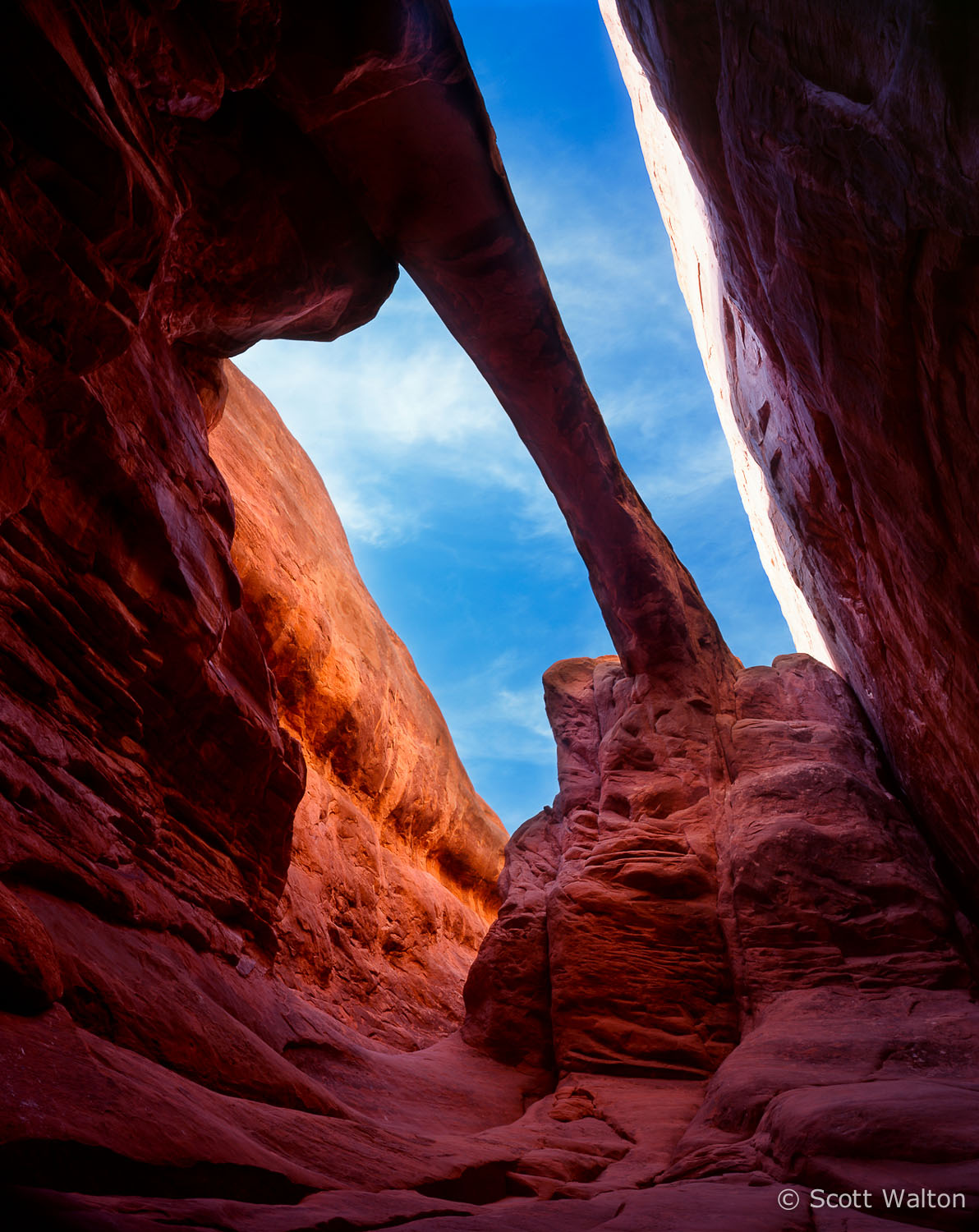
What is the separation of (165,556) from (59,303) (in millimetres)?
2766

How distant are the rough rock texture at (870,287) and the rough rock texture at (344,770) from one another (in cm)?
870

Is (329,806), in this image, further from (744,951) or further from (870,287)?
(870,287)

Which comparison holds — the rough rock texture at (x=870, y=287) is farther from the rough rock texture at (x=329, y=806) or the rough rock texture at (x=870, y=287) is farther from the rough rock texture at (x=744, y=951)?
the rough rock texture at (x=744, y=951)

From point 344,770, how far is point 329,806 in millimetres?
1329

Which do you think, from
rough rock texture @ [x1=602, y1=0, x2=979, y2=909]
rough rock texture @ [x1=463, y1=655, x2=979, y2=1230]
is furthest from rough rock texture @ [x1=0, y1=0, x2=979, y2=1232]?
rough rock texture @ [x1=602, y1=0, x2=979, y2=909]

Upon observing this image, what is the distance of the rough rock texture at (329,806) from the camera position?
14.1ft

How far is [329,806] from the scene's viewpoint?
14.9 m

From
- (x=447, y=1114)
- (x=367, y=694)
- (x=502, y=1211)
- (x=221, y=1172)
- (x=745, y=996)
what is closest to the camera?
(x=221, y=1172)

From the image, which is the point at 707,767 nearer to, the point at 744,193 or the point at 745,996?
the point at 745,996

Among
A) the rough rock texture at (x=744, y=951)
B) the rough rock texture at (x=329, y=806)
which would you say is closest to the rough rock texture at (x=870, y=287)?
the rough rock texture at (x=329, y=806)

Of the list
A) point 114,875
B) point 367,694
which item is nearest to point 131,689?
point 114,875

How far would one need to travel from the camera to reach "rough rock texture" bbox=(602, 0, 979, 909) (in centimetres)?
413

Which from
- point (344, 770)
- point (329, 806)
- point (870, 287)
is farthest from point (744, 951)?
point (344, 770)

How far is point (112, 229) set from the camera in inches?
202
